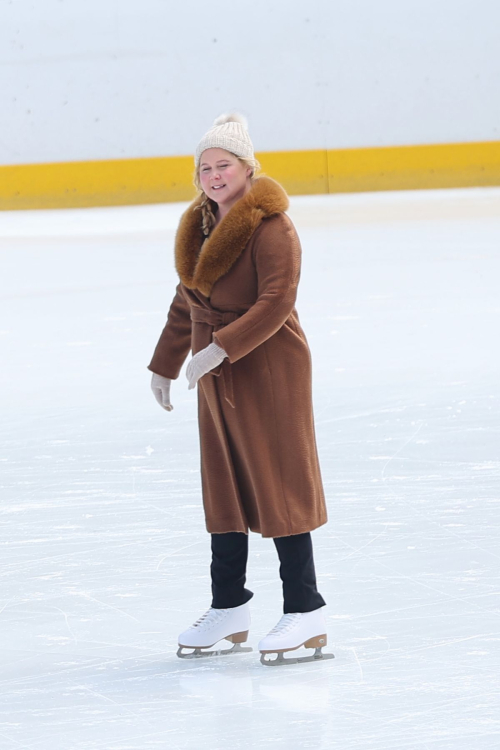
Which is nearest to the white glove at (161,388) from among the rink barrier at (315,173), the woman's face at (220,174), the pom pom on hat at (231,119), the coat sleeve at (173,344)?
the coat sleeve at (173,344)

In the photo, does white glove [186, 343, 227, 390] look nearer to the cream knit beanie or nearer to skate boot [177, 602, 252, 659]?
the cream knit beanie

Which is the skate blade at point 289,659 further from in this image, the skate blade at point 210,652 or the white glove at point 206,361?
the white glove at point 206,361

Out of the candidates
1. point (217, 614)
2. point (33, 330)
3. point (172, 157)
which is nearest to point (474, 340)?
point (33, 330)

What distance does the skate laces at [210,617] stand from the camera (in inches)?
74.5

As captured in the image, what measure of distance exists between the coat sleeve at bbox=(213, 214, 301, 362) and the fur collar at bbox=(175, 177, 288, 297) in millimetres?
24

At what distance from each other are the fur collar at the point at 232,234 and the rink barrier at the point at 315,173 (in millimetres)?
9604

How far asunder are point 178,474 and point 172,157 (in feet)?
29.0

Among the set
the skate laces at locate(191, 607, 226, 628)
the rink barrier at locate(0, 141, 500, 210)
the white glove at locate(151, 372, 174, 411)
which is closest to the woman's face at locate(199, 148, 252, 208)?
the white glove at locate(151, 372, 174, 411)

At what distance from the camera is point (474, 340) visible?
4.45 meters

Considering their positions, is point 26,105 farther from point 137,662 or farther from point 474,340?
point 137,662

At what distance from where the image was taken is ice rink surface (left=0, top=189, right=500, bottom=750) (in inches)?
63.3

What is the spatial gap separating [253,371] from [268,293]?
0.15m

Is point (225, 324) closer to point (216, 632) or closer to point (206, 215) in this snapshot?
point (206, 215)

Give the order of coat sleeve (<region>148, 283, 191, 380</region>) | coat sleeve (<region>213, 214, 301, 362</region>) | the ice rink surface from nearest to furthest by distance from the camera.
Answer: the ice rink surface < coat sleeve (<region>213, 214, 301, 362</region>) < coat sleeve (<region>148, 283, 191, 380</region>)
